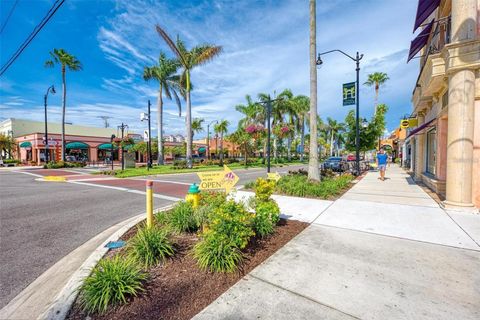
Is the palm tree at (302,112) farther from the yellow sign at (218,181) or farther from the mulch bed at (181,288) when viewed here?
the mulch bed at (181,288)

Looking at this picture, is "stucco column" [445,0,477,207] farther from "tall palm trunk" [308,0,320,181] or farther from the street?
the street

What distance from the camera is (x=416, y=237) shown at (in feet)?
14.0

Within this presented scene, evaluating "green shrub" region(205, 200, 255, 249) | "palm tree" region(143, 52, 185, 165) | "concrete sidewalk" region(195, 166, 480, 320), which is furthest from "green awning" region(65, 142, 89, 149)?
"concrete sidewalk" region(195, 166, 480, 320)

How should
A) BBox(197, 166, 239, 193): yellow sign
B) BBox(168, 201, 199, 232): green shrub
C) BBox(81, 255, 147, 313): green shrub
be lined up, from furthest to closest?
BBox(197, 166, 239, 193): yellow sign < BBox(168, 201, 199, 232): green shrub < BBox(81, 255, 147, 313): green shrub

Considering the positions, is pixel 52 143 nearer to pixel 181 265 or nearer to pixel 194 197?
pixel 194 197

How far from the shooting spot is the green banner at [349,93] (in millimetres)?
12383

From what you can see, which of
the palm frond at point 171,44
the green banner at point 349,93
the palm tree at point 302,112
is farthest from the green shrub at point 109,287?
the palm tree at point 302,112

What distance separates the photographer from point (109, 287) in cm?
242

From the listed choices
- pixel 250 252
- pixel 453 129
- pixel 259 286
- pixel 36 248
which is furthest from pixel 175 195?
pixel 453 129

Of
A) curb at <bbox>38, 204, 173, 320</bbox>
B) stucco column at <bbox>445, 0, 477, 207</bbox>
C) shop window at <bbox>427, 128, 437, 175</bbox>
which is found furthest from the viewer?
shop window at <bbox>427, 128, 437, 175</bbox>

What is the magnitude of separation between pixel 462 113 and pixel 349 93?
716 centimetres

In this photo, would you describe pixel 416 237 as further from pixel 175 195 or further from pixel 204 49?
pixel 204 49

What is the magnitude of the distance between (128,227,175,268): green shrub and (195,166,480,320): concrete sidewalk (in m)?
1.29

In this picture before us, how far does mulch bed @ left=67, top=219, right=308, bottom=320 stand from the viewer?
91.0 inches
